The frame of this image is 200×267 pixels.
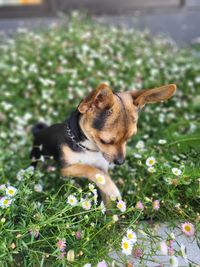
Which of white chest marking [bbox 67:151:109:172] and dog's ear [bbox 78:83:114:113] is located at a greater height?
dog's ear [bbox 78:83:114:113]

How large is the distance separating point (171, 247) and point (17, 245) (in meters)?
0.81

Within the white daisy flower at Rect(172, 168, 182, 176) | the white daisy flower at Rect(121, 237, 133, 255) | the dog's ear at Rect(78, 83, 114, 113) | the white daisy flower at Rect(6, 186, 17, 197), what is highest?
the dog's ear at Rect(78, 83, 114, 113)

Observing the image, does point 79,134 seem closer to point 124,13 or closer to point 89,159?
point 89,159

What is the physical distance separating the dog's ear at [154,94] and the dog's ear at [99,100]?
22 cm

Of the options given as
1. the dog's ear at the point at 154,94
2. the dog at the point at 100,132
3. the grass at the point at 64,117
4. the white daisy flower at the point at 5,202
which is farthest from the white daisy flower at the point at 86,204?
the dog's ear at the point at 154,94

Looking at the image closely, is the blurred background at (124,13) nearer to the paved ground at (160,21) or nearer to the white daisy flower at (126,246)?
Result: the paved ground at (160,21)

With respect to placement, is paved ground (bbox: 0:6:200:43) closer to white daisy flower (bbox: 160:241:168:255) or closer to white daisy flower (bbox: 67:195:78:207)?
white daisy flower (bbox: 67:195:78:207)

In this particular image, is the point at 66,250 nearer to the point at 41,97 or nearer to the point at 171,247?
the point at 171,247

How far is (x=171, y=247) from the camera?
2328 mm

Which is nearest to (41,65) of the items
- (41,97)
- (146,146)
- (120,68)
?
(41,97)

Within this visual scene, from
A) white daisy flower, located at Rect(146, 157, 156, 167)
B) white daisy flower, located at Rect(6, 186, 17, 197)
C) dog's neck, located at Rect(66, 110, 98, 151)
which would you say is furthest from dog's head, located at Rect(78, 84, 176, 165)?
white daisy flower, located at Rect(6, 186, 17, 197)

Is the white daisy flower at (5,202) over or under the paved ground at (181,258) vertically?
over

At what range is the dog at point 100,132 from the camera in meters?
2.67

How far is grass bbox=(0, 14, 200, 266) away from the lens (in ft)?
7.91
